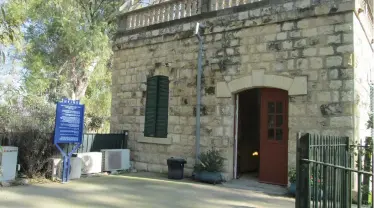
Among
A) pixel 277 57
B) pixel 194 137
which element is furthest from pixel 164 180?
pixel 277 57

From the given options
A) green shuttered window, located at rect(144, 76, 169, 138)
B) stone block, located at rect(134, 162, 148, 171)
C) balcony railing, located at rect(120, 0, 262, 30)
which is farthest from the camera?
stone block, located at rect(134, 162, 148, 171)

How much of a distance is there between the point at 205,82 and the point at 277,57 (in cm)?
193

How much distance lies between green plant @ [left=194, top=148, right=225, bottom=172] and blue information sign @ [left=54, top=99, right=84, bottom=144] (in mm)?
2889

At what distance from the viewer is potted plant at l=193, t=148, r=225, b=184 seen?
7715mm

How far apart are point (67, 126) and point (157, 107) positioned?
2.75 m

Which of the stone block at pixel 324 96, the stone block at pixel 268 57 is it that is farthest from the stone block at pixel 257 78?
the stone block at pixel 324 96

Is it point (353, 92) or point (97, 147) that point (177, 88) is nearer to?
point (97, 147)

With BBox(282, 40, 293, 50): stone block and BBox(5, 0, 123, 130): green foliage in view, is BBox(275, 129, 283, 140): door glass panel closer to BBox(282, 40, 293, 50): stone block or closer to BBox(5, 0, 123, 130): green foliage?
BBox(282, 40, 293, 50): stone block

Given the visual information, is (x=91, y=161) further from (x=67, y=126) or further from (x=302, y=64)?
(x=302, y=64)

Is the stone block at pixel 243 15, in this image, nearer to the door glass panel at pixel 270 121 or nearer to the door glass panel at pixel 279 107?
the door glass panel at pixel 279 107

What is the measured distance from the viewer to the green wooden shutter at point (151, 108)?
31.4ft

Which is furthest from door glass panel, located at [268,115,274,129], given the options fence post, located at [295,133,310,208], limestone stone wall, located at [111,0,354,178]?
fence post, located at [295,133,310,208]

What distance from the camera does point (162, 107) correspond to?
9.46m

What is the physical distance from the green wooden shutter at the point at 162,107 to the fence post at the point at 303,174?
21.2ft
